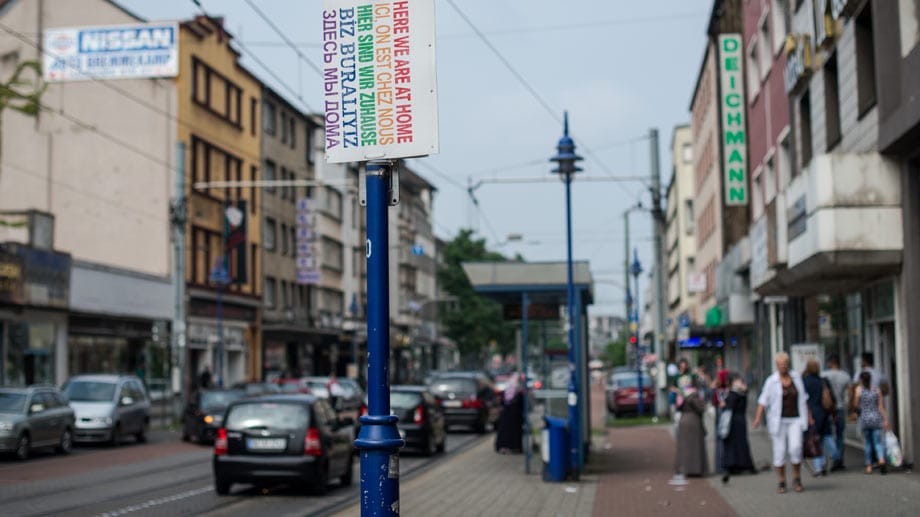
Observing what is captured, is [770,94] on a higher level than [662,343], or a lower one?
higher

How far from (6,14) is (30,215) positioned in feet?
35.6

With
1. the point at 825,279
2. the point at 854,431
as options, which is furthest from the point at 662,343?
the point at 825,279

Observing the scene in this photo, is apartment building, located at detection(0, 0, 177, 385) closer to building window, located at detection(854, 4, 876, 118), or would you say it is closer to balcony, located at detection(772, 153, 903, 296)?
balcony, located at detection(772, 153, 903, 296)

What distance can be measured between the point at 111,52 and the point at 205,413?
55.3 feet

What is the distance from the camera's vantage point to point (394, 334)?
89.4 m

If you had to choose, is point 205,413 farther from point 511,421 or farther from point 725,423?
point 725,423

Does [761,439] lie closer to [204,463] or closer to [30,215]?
[204,463]

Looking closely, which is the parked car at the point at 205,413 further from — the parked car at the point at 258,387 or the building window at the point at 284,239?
the building window at the point at 284,239

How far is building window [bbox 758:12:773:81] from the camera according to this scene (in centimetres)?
3197

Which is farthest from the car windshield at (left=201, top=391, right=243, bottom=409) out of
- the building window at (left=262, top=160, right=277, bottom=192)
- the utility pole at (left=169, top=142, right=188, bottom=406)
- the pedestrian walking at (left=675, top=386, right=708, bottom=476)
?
the building window at (left=262, top=160, right=277, bottom=192)

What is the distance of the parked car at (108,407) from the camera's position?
30062mm

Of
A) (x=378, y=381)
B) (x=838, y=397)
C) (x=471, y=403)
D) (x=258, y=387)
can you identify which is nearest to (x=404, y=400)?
(x=838, y=397)

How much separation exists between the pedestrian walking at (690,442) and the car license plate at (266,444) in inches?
254

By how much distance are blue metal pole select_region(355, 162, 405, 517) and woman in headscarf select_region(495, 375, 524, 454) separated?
19.4 m
